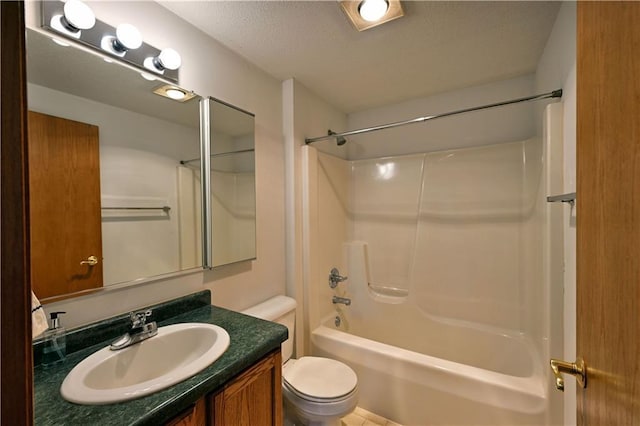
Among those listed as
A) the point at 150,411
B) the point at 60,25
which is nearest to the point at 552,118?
the point at 150,411

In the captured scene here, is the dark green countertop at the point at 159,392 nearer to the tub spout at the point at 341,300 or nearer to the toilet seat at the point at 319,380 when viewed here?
the toilet seat at the point at 319,380

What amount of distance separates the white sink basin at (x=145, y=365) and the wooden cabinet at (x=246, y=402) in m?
0.11

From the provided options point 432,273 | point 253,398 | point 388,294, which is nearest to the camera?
point 253,398

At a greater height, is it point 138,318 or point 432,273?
point 138,318

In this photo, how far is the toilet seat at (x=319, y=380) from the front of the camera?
138cm

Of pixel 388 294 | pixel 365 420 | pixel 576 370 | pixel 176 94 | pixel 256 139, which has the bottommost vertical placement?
pixel 365 420

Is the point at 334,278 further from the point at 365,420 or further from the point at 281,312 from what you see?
the point at 365,420

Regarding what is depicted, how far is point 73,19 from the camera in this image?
98cm

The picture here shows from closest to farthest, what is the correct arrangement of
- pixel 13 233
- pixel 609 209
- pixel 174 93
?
pixel 13 233 < pixel 609 209 < pixel 174 93

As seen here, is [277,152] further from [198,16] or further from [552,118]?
[552,118]

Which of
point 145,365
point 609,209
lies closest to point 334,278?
point 145,365

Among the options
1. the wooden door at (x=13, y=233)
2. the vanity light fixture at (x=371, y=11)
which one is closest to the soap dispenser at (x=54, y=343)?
the wooden door at (x=13, y=233)

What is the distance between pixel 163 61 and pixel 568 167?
2026mm

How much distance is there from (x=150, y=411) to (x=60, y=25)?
1.36 m
